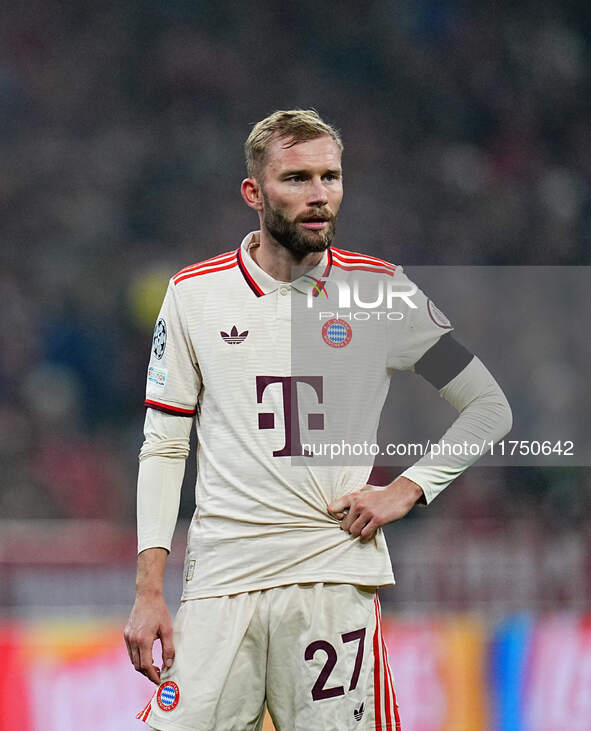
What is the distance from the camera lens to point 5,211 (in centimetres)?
691

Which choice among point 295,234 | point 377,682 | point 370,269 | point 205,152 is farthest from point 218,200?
point 377,682

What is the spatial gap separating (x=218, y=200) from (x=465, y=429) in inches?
191

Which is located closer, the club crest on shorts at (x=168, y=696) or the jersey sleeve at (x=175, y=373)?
the club crest on shorts at (x=168, y=696)

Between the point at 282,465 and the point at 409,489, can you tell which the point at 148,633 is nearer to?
the point at 282,465

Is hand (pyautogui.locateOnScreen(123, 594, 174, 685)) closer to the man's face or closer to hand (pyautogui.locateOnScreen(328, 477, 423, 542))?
hand (pyautogui.locateOnScreen(328, 477, 423, 542))

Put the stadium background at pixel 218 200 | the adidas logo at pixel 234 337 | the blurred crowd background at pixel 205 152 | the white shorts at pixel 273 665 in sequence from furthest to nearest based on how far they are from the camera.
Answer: the blurred crowd background at pixel 205 152
the stadium background at pixel 218 200
the adidas logo at pixel 234 337
the white shorts at pixel 273 665

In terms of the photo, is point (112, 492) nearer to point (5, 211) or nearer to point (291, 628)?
point (5, 211)

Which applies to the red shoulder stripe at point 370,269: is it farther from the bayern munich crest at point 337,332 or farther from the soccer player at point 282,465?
the bayern munich crest at point 337,332

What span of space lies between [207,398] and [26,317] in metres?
4.45

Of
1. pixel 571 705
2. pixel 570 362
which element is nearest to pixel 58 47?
pixel 570 362

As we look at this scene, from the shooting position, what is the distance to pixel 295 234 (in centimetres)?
229

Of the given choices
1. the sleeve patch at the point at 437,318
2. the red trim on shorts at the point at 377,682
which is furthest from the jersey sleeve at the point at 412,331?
the red trim on shorts at the point at 377,682

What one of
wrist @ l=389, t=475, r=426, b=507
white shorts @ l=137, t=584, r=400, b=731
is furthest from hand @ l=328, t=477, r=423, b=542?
white shorts @ l=137, t=584, r=400, b=731

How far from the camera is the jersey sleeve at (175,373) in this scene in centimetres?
231
